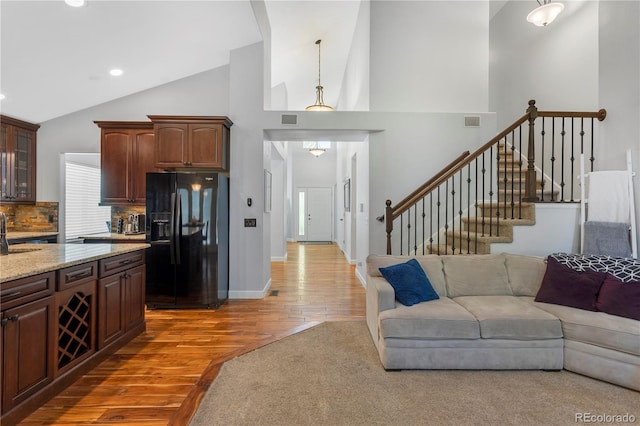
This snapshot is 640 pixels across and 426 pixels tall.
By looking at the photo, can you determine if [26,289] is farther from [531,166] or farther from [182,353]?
[531,166]

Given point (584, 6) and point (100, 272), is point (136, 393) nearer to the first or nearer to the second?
point (100, 272)

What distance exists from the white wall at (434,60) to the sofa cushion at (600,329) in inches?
133

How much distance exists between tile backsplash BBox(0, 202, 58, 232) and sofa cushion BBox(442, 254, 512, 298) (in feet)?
18.3

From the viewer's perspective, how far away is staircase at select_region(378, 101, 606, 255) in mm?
3475

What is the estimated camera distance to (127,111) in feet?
15.8

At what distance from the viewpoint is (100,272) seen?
2.54 m

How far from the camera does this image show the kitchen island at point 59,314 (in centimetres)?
178

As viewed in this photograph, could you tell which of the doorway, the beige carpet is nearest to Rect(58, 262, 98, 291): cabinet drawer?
the beige carpet

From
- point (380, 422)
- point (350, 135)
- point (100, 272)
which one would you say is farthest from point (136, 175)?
point (380, 422)

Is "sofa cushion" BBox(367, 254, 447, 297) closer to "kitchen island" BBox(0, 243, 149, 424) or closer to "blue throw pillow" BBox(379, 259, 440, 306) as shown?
"blue throw pillow" BBox(379, 259, 440, 306)

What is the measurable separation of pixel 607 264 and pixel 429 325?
167 cm

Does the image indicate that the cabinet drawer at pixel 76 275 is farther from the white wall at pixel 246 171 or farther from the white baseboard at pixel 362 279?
the white baseboard at pixel 362 279

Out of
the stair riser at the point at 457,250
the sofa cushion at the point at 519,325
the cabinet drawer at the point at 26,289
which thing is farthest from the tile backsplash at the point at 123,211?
the sofa cushion at the point at 519,325

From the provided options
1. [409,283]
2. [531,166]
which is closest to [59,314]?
[409,283]
